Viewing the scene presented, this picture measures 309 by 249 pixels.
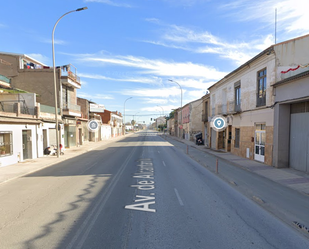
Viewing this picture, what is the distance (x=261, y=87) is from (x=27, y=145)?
60.6 feet

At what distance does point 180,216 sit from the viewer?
5566 mm

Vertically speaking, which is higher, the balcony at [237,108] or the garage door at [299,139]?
the balcony at [237,108]

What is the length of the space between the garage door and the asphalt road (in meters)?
5.83

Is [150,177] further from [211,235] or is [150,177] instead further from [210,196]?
[211,235]

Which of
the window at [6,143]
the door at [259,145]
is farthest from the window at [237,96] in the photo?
the window at [6,143]

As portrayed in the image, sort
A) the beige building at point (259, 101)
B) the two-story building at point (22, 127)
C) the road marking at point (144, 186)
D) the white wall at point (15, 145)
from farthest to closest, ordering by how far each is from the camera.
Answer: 1. the two-story building at point (22, 127)
2. the white wall at point (15, 145)
3. the beige building at point (259, 101)
4. the road marking at point (144, 186)

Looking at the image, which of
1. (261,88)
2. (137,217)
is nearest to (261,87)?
(261,88)

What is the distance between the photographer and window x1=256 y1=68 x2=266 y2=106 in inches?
587

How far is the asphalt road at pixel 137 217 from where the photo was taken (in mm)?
4379

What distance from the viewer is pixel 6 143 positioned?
564 inches

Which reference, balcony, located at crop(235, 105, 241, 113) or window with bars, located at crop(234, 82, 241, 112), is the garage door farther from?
window with bars, located at crop(234, 82, 241, 112)

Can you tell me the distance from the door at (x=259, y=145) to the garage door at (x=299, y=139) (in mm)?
2204

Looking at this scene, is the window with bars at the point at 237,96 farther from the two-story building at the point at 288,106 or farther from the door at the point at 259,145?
the two-story building at the point at 288,106

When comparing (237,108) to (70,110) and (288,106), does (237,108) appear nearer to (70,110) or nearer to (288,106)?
(288,106)
